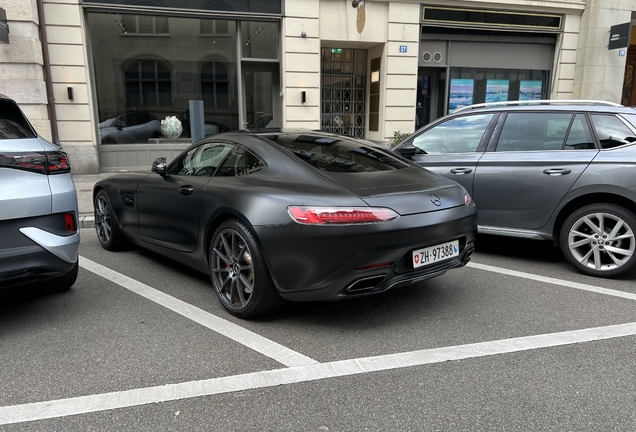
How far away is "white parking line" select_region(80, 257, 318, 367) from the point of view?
306 centimetres

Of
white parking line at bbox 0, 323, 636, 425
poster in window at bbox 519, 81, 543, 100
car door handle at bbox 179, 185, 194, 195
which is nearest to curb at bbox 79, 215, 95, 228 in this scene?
car door handle at bbox 179, 185, 194, 195

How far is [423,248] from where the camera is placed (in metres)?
3.36

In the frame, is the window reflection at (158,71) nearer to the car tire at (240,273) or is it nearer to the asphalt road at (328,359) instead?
the asphalt road at (328,359)

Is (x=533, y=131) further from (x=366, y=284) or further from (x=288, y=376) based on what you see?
(x=288, y=376)

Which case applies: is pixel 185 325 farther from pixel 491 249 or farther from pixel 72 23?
pixel 72 23

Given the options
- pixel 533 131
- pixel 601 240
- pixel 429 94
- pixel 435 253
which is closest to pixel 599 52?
pixel 429 94

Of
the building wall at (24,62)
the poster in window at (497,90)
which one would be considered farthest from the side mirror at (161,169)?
the poster in window at (497,90)

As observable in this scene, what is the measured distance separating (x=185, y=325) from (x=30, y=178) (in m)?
1.45

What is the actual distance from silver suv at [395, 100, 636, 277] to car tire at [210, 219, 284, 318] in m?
2.76

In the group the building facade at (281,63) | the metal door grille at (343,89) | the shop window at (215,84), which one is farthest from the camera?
the metal door grille at (343,89)

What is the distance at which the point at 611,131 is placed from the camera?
4570 mm

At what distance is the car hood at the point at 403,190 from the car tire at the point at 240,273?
75cm

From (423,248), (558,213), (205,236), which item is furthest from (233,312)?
(558,213)

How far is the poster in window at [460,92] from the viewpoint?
1389cm
